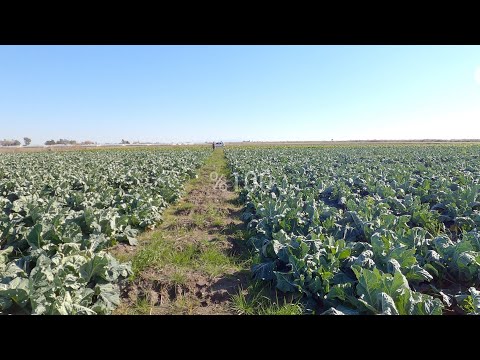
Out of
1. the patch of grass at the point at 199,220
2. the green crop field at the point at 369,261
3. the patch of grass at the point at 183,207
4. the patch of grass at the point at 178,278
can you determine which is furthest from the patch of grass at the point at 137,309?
the patch of grass at the point at 183,207

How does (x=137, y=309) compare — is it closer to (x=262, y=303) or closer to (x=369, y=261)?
(x=262, y=303)

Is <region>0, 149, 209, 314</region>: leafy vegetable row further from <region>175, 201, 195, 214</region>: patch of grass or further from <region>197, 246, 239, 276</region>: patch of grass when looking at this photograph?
<region>197, 246, 239, 276</region>: patch of grass

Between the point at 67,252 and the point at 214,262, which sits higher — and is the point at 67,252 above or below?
above

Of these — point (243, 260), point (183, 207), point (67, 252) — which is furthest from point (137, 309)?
point (183, 207)

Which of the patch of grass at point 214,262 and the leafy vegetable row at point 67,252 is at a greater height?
the leafy vegetable row at point 67,252

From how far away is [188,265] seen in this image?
528 cm

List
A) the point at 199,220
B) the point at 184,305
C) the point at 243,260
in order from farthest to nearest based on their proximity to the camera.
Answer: the point at 199,220, the point at 243,260, the point at 184,305

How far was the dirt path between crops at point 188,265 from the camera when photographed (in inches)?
161

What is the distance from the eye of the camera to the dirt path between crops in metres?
4.09

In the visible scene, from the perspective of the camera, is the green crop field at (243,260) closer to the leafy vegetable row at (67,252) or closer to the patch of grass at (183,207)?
the leafy vegetable row at (67,252)

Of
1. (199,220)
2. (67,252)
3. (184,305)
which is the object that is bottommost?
(184,305)
